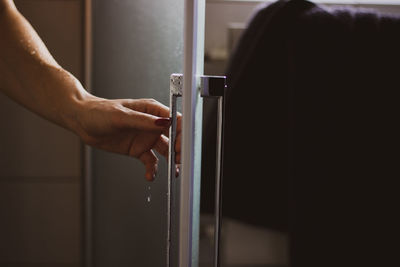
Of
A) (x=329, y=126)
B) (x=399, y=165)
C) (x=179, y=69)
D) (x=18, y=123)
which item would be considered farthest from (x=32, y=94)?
(x=399, y=165)

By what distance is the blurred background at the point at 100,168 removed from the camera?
0.67 meters

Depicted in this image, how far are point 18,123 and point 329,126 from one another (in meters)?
0.58

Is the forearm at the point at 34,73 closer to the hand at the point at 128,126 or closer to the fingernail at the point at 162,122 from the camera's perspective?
the hand at the point at 128,126

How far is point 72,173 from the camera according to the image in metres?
0.85

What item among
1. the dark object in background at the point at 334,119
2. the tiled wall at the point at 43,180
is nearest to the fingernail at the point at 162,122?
the dark object in background at the point at 334,119

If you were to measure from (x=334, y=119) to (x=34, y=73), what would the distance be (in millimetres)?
471

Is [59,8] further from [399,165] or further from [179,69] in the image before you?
[399,165]

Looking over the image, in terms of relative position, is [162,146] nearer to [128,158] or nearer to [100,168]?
[128,158]

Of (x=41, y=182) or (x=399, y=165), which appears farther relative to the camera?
(x=41, y=182)

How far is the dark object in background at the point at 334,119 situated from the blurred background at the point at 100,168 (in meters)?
0.17

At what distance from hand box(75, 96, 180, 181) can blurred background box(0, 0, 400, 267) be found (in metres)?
0.02

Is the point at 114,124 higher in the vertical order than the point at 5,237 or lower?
higher

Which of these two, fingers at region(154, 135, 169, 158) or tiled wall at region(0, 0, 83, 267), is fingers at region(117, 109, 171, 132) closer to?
fingers at region(154, 135, 169, 158)

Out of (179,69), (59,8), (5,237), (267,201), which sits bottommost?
(5,237)
